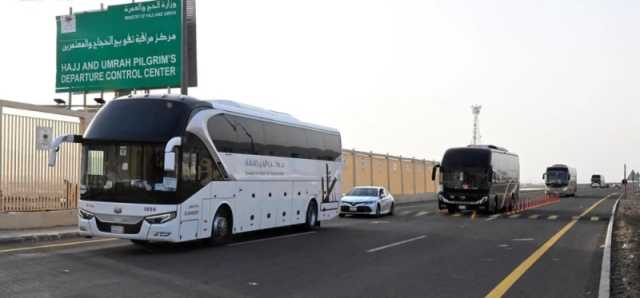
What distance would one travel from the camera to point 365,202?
1184 inches

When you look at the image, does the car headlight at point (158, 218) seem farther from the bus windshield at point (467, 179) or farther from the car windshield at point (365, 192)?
the bus windshield at point (467, 179)

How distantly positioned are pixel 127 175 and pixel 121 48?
13061 millimetres

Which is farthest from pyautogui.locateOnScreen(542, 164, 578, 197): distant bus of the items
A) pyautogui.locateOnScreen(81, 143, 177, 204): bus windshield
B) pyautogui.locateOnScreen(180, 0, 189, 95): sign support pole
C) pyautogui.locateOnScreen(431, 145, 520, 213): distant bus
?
pyautogui.locateOnScreen(81, 143, 177, 204): bus windshield

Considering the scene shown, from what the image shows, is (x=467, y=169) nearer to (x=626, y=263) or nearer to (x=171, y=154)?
(x=626, y=263)

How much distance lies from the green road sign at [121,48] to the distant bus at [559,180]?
174 feet

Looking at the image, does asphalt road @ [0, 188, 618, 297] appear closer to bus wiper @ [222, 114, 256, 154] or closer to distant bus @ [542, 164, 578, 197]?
bus wiper @ [222, 114, 256, 154]

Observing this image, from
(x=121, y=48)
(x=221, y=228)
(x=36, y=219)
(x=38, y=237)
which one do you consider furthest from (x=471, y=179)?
(x=38, y=237)

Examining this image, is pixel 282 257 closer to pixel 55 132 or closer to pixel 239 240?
pixel 239 240

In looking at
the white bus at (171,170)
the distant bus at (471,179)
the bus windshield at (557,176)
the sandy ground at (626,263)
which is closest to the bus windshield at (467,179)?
the distant bus at (471,179)

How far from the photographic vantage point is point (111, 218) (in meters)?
14.1

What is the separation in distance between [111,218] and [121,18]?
14.0 m

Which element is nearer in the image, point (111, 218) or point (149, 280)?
point (149, 280)

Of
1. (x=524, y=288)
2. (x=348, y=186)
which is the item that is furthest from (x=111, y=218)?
(x=348, y=186)

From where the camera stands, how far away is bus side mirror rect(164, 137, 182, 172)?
13509 mm
